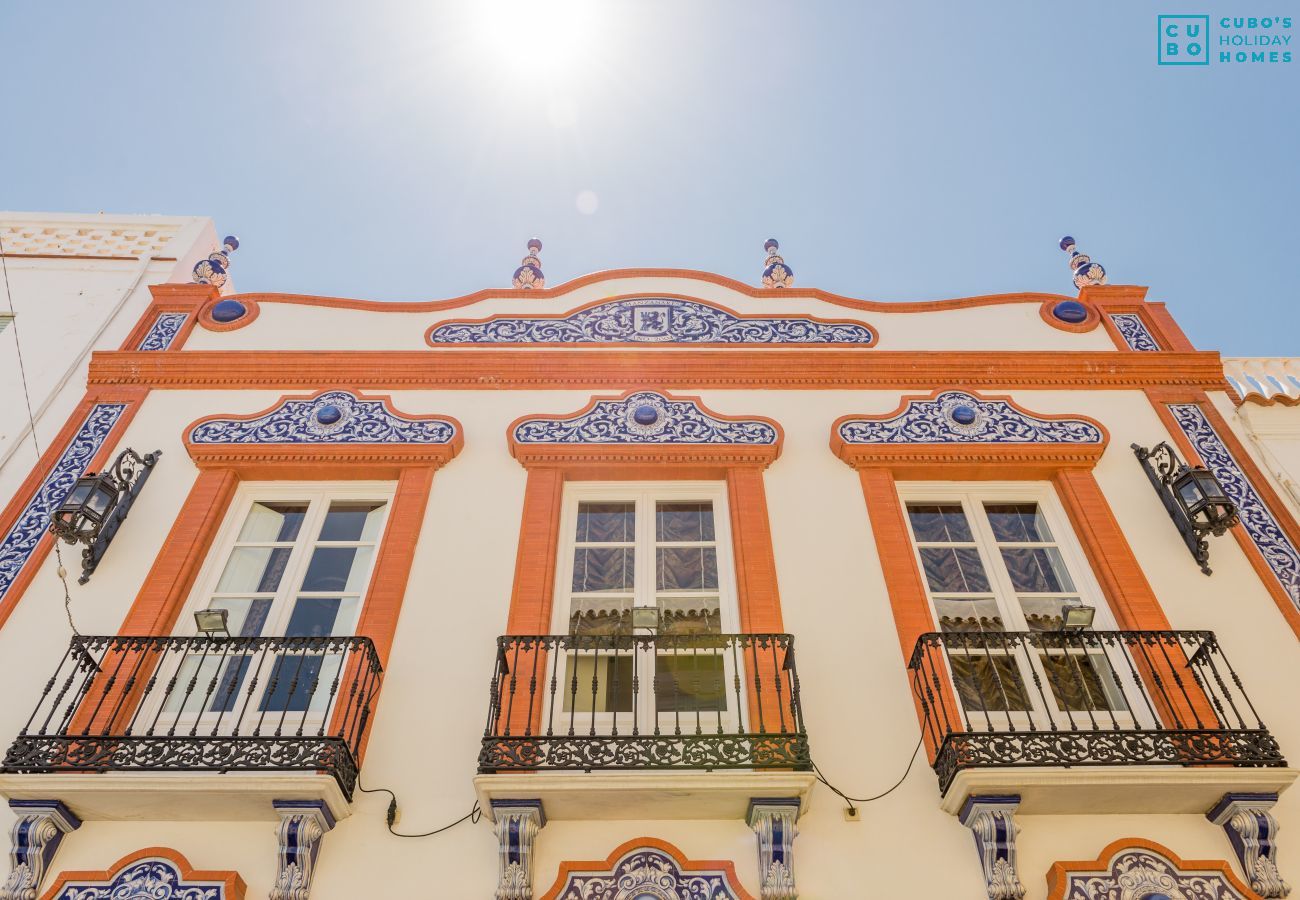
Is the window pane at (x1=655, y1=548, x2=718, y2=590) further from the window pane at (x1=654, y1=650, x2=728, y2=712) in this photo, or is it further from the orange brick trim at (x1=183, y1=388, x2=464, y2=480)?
the orange brick trim at (x1=183, y1=388, x2=464, y2=480)

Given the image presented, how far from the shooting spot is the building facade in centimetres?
480

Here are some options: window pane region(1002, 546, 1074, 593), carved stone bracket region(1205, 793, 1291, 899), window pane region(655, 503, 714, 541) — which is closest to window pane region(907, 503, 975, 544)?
window pane region(1002, 546, 1074, 593)

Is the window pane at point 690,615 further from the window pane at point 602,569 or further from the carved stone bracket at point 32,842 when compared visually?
the carved stone bracket at point 32,842

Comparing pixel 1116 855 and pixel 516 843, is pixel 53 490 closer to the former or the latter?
pixel 516 843

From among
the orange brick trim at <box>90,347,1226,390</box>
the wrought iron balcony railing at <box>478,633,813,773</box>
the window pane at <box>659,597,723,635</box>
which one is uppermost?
the orange brick trim at <box>90,347,1226,390</box>

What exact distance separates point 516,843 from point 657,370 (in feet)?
13.7

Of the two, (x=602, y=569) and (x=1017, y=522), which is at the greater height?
(x=1017, y=522)

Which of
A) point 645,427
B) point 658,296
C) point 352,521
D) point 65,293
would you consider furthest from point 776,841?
point 65,293

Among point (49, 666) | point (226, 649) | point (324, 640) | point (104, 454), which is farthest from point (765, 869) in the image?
point (104, 454)

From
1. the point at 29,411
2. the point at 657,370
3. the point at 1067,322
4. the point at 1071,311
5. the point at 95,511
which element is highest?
the point at 1071,311

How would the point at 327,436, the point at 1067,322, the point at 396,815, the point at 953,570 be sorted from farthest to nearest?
the point at 1067,322 < the point at 327,436 < the point at 953,570 < the point at 396,815

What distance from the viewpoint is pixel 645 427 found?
735cm

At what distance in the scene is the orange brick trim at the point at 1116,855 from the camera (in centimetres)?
468

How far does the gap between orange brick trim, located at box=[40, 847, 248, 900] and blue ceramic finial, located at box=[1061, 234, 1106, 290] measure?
8.29 meters
